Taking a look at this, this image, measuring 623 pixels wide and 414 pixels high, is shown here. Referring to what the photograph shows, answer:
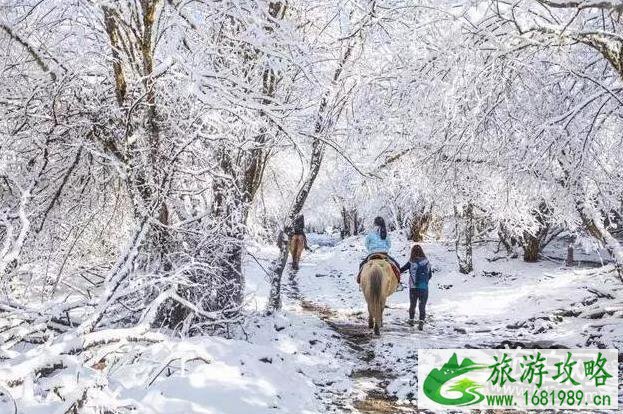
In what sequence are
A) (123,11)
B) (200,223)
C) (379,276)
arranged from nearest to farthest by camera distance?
(123,11)
(200,223)
(379,276)

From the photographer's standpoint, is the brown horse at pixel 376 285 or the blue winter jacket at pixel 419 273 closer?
the brown horse at pixel 376 285

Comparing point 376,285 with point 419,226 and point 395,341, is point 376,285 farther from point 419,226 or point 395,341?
point 419,226

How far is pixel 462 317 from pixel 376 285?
3.66 meters

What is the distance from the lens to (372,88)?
877 centimetres

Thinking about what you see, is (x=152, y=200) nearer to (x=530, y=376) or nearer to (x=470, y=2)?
(x=470, y=2)

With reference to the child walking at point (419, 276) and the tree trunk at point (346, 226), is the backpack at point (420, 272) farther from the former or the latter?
the tree trunk at point (346, 226)

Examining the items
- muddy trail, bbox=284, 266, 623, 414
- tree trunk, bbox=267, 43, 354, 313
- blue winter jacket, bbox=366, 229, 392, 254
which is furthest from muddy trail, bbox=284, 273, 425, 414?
blue winter jacket, bbox=366, 229, 392, 254

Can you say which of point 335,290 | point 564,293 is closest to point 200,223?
point 564,293

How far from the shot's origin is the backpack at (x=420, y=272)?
1098cm

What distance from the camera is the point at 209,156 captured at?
22.6 feet

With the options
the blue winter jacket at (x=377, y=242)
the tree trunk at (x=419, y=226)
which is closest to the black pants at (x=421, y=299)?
the blue winter jacket at (x=377, y=242)

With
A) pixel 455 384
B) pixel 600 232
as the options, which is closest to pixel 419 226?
pixel 600 232

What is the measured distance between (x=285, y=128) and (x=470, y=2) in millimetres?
2406

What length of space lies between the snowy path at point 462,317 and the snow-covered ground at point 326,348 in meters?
0.03
